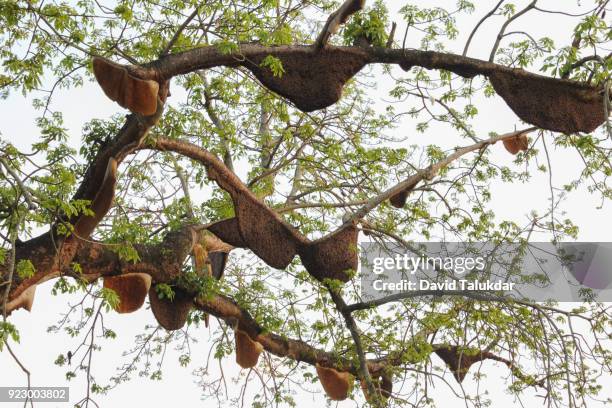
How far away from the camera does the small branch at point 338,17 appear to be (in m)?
5.99

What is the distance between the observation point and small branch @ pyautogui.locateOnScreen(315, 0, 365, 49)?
5.99 metres

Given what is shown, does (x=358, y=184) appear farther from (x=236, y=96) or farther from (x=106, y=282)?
(x=106, y=282)

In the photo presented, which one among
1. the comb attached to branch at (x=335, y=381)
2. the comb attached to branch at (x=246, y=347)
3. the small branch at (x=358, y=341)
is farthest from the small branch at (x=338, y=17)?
the comb attached to branch at (x=335, y=381)

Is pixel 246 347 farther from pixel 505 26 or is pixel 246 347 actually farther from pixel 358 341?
pixel 505 26

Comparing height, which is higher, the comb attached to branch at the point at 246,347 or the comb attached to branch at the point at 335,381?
the comb attached to branch at the point at 246,347

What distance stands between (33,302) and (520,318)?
13.1ft

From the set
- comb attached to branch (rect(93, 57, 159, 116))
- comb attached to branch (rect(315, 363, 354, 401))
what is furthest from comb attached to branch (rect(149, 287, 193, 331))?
comb attached to branch (rect(93, 57, 159, 116))

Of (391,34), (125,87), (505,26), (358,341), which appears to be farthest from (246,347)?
(505,26)

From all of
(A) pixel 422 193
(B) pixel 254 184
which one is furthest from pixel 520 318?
(B) pixel 254 184

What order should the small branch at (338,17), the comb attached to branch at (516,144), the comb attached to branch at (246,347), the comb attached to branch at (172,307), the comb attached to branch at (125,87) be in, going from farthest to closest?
1. the comb attached to branch at (516,144)
2. the comb attached to branch at (246,347)
3. the comb attached to branch at (172,307)
4. the small branch at (338,17)
5. the comb attached to branch at (125,87)

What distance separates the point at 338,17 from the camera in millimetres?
6047

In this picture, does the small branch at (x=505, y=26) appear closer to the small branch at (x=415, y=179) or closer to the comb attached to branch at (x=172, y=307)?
the small branch at (x=415, y=179)

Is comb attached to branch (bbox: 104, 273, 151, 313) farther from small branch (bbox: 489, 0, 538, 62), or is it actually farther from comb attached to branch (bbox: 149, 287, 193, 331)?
small branch (bbox: 489, 0, 538, 62)

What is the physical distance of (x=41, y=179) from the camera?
496 cm
